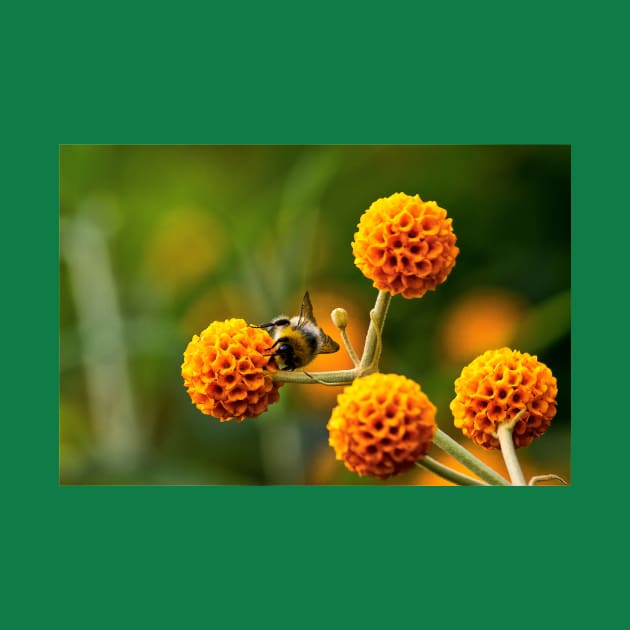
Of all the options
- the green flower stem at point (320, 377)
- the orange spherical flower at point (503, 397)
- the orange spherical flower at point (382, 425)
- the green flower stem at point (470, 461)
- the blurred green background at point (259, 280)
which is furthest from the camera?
the blurred green background at point (259, 280)

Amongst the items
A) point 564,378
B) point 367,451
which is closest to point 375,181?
point 564,378

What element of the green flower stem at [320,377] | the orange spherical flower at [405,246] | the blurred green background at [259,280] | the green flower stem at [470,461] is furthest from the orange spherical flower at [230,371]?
the blurred green background at [259,280]

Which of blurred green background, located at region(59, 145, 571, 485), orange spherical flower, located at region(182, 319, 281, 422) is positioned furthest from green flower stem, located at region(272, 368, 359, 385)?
blurred green background, located at region(59, 145, 571, 485)

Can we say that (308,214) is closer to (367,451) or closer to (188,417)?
(188,417)

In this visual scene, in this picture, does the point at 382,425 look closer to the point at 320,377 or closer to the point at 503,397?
the point at 320,377

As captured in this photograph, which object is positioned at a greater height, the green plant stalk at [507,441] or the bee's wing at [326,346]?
the bee's wing at [326,346]

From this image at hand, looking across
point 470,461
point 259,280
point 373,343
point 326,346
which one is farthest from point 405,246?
point 259,280

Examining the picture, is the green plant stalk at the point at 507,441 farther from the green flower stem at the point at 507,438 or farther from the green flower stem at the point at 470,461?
the green flower stem at the point at 470,461

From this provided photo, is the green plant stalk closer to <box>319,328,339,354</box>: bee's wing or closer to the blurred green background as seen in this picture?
<box>319,328,339,354</box>: bee's wing
